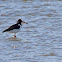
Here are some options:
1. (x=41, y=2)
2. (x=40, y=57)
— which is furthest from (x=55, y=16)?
(x=40, y=57)

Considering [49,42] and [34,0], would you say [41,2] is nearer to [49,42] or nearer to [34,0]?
[34,0]

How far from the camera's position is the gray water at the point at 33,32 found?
949 cm

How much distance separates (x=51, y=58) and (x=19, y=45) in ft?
6.49

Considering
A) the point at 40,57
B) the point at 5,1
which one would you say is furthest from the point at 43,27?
the point at 5,1

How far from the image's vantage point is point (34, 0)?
63.1 ft

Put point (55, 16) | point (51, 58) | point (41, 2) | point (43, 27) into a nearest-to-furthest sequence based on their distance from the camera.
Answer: point (51, 58) → point (43, 27) → point (55, 16) → point (41, 2)

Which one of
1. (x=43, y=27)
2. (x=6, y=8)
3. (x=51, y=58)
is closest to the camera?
(x=51, y=58)

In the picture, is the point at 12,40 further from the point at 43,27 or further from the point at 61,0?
the point at 61,0

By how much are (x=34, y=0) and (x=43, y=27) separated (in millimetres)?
6274

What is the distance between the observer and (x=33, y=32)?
12.5 metres

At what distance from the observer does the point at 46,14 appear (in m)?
15.7

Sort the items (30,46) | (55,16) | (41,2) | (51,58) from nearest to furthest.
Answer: (51,58)
(30,46)
(55,16)
(41,2)

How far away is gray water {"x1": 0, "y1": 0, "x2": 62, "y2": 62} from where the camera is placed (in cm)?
949

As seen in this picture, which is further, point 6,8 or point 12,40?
point 6,8
